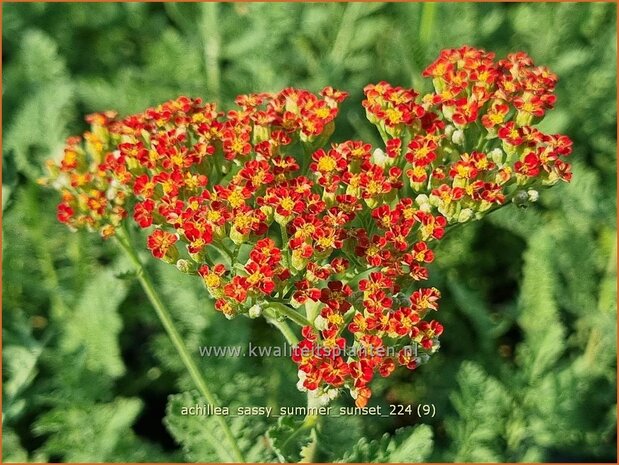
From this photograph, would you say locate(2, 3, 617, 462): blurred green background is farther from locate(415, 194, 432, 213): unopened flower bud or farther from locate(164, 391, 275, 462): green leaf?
locate(415, 194, 432, 213): unopened flower bud

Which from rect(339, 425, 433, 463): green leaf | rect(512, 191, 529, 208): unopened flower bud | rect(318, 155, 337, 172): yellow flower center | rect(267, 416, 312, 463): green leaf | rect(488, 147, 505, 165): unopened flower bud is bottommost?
rect(339, 425, 433, 463): green leaf

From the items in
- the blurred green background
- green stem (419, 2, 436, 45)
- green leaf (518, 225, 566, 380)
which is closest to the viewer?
the blurred green background

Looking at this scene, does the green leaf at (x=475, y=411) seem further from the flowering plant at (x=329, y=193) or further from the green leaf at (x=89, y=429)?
the green leaf at (x=89, y=429)

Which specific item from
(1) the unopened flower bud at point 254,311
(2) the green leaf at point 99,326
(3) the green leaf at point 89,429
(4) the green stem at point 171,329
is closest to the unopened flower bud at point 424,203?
(1) the unopened flower bud at point 254,311

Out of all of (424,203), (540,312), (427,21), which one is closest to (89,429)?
(424,203)

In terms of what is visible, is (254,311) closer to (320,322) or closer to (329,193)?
(320,322)

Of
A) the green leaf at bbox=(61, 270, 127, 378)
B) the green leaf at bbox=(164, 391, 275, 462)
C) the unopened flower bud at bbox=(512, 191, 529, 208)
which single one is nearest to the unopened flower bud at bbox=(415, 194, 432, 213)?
the unopened flower bud at bbox=(512, 191, 529, 208)
